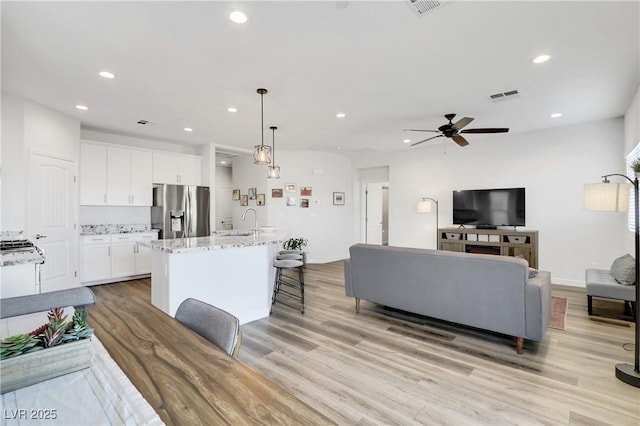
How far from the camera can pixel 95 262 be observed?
5.09m


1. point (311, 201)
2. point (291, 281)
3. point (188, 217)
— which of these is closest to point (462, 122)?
point (291, 281)

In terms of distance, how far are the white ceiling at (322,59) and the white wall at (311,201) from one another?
8.64ft

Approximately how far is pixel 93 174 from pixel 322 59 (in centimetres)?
464

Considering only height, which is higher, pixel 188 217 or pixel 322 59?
pixel 322 59

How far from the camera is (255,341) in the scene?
9.91 feet

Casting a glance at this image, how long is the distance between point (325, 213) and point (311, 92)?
4.26 metres

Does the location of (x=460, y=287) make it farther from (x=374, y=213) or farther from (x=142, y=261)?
(x=374, y=213)

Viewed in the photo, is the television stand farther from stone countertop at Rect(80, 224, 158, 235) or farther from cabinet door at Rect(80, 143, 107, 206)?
cabinet door at Rect(80, 143, 107, 206)

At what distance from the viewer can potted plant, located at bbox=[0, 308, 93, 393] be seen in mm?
739

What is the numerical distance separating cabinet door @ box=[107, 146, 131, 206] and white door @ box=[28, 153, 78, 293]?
77 cm

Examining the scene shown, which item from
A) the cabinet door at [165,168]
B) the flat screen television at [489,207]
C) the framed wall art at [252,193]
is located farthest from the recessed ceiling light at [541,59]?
the cabinet door at [165,168]

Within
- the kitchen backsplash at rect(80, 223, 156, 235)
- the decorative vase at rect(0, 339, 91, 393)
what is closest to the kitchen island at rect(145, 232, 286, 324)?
the decorative vase at rect(0, 339, 91, 393)

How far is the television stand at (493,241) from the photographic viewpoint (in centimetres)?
532

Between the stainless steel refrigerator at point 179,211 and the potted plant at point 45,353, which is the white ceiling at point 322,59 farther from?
the potted plant at point 45,353
